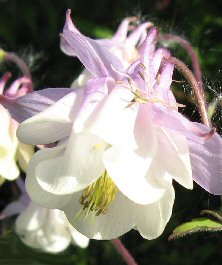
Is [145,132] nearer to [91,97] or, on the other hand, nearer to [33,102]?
[91,97]

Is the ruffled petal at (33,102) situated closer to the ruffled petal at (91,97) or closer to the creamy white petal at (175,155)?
the ruffled petal at (91,97)

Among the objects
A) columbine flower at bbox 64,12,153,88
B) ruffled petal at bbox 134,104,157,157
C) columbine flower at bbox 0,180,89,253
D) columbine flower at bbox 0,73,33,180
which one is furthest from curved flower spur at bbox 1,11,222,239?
columbine flower at bbox 0,180,89,253

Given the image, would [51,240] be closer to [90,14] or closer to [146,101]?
[90,14]

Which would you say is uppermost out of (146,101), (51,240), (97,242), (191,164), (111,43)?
(146,101)

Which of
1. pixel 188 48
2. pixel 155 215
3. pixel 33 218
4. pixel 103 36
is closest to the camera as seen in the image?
pixel 155 215

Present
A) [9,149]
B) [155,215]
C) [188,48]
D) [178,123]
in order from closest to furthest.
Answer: [178,123] < [155,215] < [9,149] < [188,48]

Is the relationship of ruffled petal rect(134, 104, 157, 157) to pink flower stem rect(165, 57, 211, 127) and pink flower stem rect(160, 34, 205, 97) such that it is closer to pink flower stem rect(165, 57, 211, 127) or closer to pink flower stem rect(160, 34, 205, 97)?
pink flower stem rect(165, 57, 211, 127)

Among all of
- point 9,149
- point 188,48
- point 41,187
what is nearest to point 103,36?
point 188,48

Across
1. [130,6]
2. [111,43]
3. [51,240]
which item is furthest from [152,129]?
[130,6]

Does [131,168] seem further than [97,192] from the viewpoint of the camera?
No
